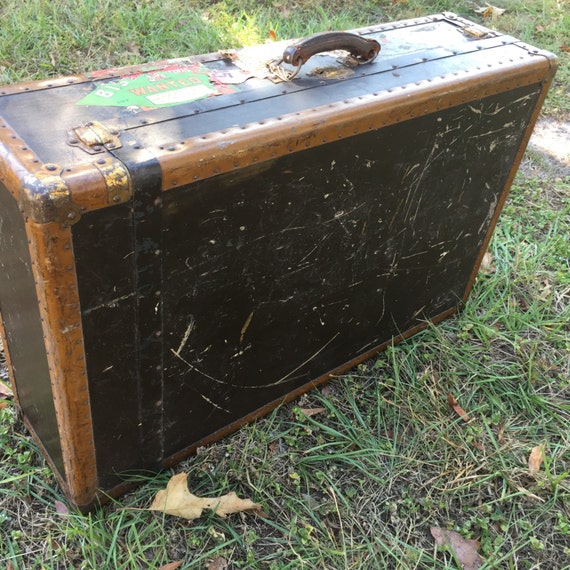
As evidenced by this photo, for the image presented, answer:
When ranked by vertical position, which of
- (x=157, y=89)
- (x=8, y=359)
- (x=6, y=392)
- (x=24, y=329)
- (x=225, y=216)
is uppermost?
(x=157, y=89)

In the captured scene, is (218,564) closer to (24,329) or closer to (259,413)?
(259,413)

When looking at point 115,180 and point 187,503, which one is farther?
point 187,503

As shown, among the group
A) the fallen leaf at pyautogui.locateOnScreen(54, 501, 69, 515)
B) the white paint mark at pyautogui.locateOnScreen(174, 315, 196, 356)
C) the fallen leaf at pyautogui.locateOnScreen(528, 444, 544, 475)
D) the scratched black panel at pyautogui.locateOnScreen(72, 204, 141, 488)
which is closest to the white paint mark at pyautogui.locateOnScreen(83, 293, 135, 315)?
the scratched black panel at pyautogui.locateOnScreen(72, 204, 141, 488)

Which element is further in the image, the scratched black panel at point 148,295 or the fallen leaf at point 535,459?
the fallen leaf at point 535,459

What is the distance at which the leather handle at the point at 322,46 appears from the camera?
1607 mm

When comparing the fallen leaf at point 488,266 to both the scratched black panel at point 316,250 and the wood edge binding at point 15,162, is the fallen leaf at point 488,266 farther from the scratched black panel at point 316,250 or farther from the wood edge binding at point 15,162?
the wood edge binding at point 15,162

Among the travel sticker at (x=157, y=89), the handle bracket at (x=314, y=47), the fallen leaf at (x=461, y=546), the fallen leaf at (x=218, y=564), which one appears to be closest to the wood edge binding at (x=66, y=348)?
the fallen leaf at (x=218, y=564)

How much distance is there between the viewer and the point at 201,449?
1809 millimetres

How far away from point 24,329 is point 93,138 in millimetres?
534

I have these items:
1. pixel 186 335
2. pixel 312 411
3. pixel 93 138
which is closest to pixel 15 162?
pixel 93 138

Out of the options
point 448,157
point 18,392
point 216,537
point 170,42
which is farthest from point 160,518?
point 170,42

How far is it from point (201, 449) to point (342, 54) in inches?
49.9

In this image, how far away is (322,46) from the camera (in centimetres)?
164

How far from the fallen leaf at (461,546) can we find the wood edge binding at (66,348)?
3.14ft
